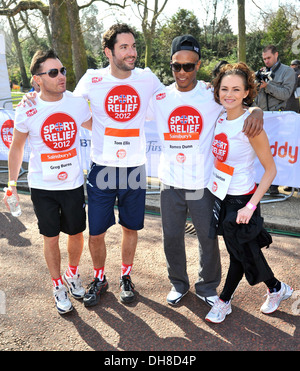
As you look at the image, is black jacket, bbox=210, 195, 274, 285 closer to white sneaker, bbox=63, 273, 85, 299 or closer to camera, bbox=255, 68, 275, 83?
white sneaker, bbox=63, 273, 85, 299

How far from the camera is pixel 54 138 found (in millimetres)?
2971

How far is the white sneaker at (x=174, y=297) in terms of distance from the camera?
3.24 meters

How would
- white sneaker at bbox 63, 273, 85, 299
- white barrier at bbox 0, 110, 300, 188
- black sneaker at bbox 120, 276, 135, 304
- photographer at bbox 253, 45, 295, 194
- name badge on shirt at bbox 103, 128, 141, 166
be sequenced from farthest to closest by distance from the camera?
photographer at bbox 253, 45, 295, 194 → white barrier at bbox 0, 110, 300, 188 → white sneaker at bbox 63, 273, 85, 299 → black sneaker at bbox 120, 276, 135, 304 → name badge on shirt at bbox 103, 128, 141, 166

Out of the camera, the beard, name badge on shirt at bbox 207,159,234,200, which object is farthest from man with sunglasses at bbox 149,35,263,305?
the camera

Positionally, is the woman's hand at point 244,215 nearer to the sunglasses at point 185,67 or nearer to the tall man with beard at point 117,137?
the tall man with beard at point 117,137

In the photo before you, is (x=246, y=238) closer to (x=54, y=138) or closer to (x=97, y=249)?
(x=97, y=249)

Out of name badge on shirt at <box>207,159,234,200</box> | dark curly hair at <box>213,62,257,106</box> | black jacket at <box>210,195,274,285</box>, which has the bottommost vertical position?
black jacket at <box>210,195,274,285</box>

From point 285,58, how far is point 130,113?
2512cm

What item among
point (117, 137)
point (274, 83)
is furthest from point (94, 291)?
point (274, 83)

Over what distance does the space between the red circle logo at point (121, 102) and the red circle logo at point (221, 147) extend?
0.80m

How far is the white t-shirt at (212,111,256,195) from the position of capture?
8.72 ft

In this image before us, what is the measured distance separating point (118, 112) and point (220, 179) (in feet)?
3.51
